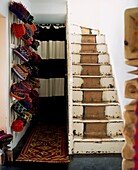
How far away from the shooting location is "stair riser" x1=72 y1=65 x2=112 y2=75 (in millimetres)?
4812

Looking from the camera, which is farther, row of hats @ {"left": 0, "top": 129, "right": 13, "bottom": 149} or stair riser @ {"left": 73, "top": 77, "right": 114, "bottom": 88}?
stair riser @ {"left": 73, "top": 77, "right": 114, "bottom": 88}

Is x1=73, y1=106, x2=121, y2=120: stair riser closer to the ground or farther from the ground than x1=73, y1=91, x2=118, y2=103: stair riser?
closer to the ground

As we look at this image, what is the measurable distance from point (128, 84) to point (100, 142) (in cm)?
219

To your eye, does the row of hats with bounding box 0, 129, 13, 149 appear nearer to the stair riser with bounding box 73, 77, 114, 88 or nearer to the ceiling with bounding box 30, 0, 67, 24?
the stair riser with bounding box 73, 77, 114, 88

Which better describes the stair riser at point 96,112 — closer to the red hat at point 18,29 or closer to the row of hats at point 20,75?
the row of hats at point 20,75

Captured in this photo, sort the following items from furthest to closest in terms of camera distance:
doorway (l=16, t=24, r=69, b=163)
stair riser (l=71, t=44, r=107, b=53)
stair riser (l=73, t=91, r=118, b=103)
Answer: doorway (l=16, t=24, r=69, b=163) < stair riser (l=71, t=44, r=107, b=53) < stair riser (l=73, t=91, r=118, b=103)

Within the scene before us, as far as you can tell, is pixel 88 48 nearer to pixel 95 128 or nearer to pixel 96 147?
pixel 95 128

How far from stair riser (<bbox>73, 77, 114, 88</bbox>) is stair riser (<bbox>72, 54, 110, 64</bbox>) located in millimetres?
504

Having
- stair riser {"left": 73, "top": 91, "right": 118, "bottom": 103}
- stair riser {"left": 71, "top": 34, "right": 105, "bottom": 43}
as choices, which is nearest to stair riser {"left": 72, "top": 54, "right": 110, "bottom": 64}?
stair riser {"left": 71, "top": 34, "right": 105, "bottom": 43}

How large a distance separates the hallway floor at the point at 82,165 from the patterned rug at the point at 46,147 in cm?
15

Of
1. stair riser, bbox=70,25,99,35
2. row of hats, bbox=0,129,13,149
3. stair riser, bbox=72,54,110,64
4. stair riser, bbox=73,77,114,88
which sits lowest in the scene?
row of hats, bbox=0,129,13,149

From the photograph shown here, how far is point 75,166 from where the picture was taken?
130 inches

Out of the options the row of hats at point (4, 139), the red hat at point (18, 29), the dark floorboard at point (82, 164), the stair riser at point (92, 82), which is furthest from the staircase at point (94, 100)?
the red hat at point (18, 29)

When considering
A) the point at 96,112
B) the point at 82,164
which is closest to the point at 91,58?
the point at 96,112
